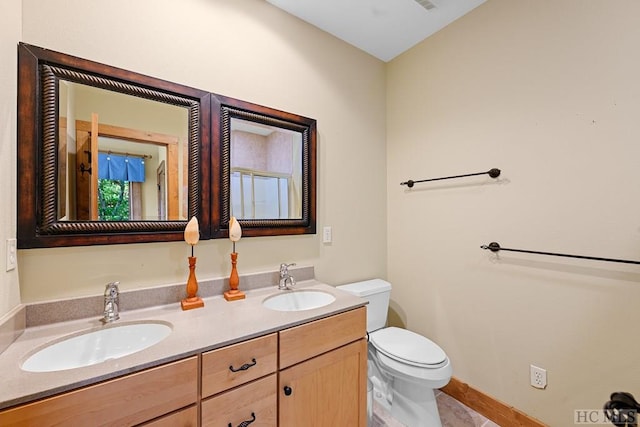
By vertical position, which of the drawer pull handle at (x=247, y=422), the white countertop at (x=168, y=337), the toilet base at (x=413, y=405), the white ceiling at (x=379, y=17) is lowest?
the toilet base at (x=413, y=405)

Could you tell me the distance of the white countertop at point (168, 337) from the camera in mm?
700

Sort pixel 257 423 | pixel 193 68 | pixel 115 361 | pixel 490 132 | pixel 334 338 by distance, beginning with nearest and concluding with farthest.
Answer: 1. pixel 115 361
2. pixel 257 423
3. pixel 334 338
4. pixel 193 68
5. pixel 490 132

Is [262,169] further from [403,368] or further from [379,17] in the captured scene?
[403,368]

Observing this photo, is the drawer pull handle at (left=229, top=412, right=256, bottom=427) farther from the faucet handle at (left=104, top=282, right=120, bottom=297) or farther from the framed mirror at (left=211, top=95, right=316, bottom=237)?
the framed mirror at (left=211, top=95, right=316, bottom=237)

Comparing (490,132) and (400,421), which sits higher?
(490,132)

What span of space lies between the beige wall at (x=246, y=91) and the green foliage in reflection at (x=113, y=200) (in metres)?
0.15

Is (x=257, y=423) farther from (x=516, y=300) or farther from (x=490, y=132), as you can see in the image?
(x=490, y=132)

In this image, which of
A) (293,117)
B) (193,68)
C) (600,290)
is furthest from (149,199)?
(600,290)

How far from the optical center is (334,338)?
1.23 metres

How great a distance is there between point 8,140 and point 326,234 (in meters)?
1.55

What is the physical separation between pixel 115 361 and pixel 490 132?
2.10m

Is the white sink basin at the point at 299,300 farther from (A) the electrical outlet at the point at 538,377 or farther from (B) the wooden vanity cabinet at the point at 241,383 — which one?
(A) the electrical outlet at the point at 538,377

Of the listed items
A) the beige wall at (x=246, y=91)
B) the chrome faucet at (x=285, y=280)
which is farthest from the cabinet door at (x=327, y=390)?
the beige wall at (x=246, y=91)

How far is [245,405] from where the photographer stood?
38.4 inches
